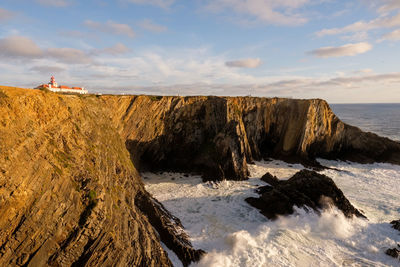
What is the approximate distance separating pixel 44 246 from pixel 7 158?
3532 mm

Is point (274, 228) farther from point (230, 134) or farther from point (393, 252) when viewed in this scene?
point (230, 134)

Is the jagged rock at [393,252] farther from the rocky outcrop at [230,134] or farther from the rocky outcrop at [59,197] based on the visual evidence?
the rocky outcrop at [230,134]

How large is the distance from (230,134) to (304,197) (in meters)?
12.4

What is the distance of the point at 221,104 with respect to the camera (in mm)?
32875

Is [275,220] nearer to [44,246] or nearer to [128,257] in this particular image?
[128,257]

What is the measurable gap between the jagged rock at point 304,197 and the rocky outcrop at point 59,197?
367 inches

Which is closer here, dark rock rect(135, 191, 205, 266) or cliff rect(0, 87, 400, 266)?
cliff rect(0, 87, 400, 266)

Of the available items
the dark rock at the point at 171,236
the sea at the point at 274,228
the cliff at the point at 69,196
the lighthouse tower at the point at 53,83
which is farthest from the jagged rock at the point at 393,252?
the lighthouse tower at the point at 53,83

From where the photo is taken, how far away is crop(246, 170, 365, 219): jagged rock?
18.3 meters

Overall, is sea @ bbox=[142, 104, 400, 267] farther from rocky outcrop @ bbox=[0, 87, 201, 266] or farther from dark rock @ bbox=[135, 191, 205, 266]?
rocky outcrop @ bbox=[0, 87, 201, 266]

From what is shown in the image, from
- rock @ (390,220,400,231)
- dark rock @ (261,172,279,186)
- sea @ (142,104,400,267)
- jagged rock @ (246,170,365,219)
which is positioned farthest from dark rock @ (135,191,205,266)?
rock @ (390,220,400,231)

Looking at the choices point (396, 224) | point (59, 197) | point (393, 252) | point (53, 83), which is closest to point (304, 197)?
point (393, 252)

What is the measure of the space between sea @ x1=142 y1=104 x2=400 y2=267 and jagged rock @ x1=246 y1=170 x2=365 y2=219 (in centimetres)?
73

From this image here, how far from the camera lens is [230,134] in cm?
2848
